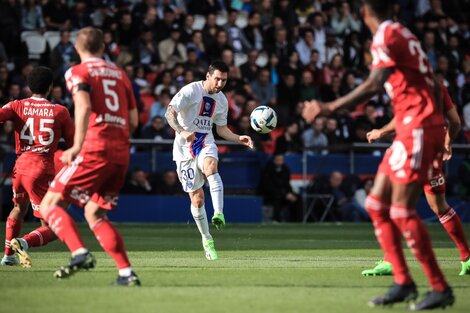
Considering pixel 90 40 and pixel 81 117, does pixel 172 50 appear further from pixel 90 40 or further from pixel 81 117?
pixel 81 117

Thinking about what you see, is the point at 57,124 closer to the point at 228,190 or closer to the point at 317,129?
the point at 228,190

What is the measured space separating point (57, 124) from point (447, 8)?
23845 mm

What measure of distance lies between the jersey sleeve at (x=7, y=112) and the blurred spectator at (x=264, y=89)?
1493 cm

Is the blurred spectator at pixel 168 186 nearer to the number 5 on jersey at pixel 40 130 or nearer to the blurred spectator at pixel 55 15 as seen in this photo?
the blurred spectator at pixel 55 15

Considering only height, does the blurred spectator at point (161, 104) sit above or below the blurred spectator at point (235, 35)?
below

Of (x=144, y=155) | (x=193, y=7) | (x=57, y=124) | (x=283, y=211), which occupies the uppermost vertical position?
(x=193, y=7)

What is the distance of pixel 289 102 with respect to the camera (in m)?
26.9

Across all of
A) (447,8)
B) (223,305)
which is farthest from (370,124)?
(223,305)

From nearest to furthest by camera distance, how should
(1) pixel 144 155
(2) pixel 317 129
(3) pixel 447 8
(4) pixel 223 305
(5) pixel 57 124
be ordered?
(4) pixel 223 305, (5) pixel 57 124, (1) pixel 144 155, (2) pixel 317 129, (3) pixel 447 8

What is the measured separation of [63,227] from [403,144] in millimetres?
3156

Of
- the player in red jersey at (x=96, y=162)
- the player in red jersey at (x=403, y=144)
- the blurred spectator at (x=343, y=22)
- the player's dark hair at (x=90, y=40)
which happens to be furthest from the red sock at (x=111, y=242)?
the blurred spectator at (x=343, y=22)

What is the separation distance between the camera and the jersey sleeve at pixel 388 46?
8.49m

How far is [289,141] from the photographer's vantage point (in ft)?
82.7

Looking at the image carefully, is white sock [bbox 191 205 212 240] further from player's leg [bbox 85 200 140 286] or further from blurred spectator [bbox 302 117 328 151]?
blurred spectator [bbox 302 117 328 151]
